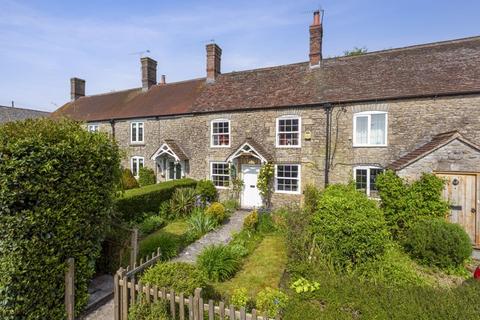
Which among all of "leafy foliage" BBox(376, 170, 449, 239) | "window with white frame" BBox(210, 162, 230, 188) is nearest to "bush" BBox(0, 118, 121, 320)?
"leafy foliage" BBox(376, 170, 449, 239)

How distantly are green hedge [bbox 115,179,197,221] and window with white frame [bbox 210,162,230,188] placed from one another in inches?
111

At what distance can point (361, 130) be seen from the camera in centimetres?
1375

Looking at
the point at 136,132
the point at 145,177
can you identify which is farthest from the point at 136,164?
the point at 136,132

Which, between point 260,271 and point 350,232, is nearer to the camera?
point 350,232

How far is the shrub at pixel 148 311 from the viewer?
15.2 feet

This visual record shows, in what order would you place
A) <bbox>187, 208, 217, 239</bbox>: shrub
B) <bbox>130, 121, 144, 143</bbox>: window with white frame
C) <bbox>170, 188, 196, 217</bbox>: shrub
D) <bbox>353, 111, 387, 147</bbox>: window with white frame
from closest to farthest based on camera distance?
1. <bbox>187, 208, 217, 239</bbox>: shrub
2. <bbox>353, 111, 387, 147</bbox>: window with white frame
3. <bbox>170, 188, 196, 217</bbox>: shrub
4. <bbox>130, 121, 144, 143</bbox>: window with white frame

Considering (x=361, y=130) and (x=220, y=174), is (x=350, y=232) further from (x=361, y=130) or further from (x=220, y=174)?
(x=220, y=174)

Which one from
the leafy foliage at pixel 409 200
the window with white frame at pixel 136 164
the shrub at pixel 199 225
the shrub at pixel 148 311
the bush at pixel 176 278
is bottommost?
the shrub at pixel 199 225

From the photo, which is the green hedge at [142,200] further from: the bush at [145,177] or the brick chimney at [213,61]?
the brick chimney at [213,61]

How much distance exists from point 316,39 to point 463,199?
11.6 metres

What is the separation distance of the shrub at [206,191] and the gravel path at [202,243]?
213 centimetres

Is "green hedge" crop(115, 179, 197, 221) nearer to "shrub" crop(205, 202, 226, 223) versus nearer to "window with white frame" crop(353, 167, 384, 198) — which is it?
"shrub" crop(205, 202, 226, 223)

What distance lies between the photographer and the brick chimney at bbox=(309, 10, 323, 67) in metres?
16.4

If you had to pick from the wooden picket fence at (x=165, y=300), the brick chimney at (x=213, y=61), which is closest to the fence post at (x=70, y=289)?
the wooden picket fence at (x=165, y=300)
